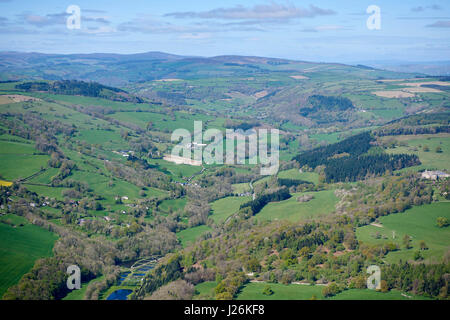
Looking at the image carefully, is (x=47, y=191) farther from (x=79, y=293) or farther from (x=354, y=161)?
(x=354, y=161)

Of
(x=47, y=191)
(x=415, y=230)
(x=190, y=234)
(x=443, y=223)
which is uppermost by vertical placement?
(x=443, y=223)

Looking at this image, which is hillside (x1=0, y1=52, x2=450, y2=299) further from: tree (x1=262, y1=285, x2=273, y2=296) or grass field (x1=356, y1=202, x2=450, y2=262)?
tree (x1=262, y1=285, x2=273, y2=296)

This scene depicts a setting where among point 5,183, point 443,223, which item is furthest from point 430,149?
point 5,183

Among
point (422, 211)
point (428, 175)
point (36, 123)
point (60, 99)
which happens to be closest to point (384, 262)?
point (422, 211)

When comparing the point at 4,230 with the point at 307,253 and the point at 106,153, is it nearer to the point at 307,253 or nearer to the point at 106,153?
the point at 307,253

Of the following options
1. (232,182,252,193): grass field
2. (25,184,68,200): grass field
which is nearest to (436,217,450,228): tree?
(232,182,252,193): grass field

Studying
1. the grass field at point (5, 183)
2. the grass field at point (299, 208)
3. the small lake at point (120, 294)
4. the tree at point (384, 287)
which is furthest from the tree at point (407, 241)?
the grass field at point (5, 183)
